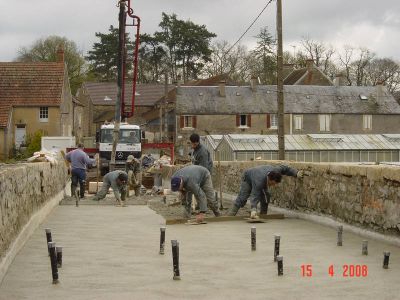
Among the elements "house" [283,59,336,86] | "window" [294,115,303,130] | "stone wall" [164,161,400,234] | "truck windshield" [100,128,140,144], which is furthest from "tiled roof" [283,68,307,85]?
"stone wall" [164,161,400,234]

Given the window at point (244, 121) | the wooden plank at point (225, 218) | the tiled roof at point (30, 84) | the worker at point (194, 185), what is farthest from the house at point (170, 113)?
the worker at point (194, 185)

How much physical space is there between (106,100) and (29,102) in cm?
2458

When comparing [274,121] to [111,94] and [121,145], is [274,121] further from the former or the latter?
[121,145]

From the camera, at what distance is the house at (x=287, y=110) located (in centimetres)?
6950

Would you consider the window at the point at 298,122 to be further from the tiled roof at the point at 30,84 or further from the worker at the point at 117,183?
the worker at the point at 117,183

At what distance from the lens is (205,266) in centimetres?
1011

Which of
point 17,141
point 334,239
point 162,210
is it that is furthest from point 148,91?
point 334,239

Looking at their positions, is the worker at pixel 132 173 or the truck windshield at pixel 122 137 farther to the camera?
the truck windshield at pixel 122 137

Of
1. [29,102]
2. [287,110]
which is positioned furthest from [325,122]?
[29,102]

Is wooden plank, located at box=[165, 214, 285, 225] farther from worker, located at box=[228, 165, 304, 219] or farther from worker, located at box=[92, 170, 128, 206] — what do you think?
worker, located at box=[92, 170, 128, 206]

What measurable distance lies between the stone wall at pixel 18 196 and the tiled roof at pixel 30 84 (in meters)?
38.8
